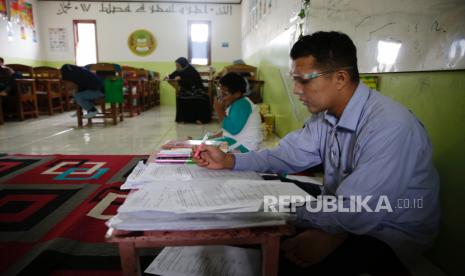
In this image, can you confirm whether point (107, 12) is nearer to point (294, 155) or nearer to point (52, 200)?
point (52, 200)

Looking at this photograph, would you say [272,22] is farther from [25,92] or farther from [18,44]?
[18,44]

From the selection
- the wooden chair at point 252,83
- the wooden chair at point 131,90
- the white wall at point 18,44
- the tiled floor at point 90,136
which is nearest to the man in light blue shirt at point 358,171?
the tiled floor at point 90,136

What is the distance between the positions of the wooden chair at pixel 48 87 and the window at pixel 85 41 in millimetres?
2580

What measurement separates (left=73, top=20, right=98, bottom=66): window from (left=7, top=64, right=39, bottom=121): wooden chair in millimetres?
3319

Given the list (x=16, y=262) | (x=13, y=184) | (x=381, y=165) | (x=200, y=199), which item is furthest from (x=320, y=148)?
(x=13, y=184)

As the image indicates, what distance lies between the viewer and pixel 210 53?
341 inches

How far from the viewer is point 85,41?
27.9ft

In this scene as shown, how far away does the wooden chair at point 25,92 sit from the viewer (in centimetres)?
488

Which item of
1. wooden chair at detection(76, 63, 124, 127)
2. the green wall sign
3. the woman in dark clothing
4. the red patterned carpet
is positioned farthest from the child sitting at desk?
the green wall sign

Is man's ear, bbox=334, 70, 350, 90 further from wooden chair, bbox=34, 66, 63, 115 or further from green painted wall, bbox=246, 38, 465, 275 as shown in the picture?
wooden chair, bbox=34, 66, 63, 115

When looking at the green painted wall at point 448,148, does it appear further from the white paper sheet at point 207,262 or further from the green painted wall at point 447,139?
the white paper sheet at point 207,262

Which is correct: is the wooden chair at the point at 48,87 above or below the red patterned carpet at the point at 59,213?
above

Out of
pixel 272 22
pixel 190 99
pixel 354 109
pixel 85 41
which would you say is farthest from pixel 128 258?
pixel 85 41

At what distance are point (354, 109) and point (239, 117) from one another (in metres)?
1.32
